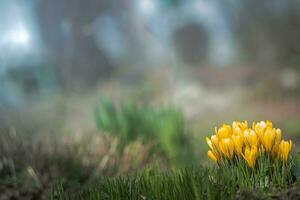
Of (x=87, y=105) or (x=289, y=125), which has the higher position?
(x=87, y=105)

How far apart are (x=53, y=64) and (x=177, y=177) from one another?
10926 mm

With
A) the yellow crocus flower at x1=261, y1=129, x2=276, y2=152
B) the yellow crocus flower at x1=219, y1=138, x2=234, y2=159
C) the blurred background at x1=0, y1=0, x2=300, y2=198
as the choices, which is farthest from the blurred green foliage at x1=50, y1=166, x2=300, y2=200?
the blurred background at x1=0, y1=0, x2=300, y2=198

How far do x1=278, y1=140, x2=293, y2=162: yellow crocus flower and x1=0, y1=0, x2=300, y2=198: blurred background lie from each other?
8.88m

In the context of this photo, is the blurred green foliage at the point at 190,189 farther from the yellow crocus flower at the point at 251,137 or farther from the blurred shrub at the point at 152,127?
the blurred shrub at the point at 152,127

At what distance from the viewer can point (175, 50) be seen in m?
13.5

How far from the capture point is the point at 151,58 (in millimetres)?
13711

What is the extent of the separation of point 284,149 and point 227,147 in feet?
0.81

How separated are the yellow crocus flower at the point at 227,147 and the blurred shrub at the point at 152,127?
13.3ft

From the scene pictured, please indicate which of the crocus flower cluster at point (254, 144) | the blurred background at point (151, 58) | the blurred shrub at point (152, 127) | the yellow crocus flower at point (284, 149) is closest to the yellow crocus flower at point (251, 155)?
the crocus flower cluster at point (254, 144)

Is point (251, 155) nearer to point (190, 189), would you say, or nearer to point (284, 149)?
point (284, 149)

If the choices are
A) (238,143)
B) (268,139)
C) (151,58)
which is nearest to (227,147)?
(238,143)

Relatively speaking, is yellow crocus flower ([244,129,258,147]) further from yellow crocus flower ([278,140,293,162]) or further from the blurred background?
the blurred background

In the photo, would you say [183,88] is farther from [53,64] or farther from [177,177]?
[177,177]

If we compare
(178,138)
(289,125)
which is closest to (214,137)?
(178,138)
